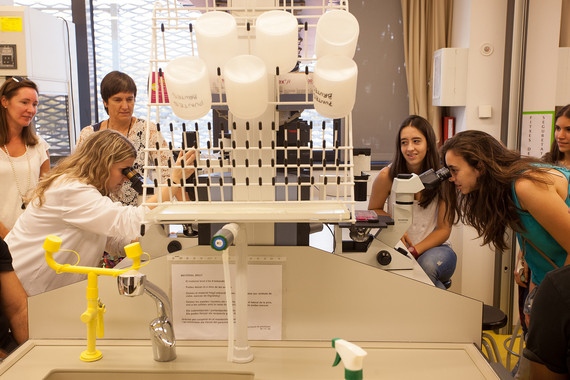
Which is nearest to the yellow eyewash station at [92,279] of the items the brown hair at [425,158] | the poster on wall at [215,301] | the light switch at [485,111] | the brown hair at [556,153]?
the poster on wall at [215,301]

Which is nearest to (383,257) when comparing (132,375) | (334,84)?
(334,84)

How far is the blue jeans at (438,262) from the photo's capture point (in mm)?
2770

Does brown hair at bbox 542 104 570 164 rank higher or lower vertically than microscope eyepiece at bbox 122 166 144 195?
higher

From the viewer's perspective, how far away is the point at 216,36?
1305 mm

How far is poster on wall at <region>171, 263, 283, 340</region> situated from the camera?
4.89ft

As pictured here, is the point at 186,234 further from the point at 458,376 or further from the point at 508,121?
the point at 508,121

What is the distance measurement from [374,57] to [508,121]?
123 cm

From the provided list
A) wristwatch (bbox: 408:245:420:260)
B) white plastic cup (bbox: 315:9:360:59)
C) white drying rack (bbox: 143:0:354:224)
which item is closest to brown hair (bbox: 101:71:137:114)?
white drying rack (bbox: 143:0:354:224)

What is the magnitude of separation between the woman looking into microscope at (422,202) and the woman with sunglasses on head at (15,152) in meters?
1.85

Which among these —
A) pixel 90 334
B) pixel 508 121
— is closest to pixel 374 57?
pixel 508 121

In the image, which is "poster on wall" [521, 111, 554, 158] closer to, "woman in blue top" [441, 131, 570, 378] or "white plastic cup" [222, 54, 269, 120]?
"woman in blue top" [441, 131, 570, 378]

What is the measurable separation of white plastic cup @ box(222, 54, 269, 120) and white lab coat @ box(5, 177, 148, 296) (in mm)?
756

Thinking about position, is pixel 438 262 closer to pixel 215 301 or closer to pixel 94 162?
pixel 215 301

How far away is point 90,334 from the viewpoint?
4.62 feet
